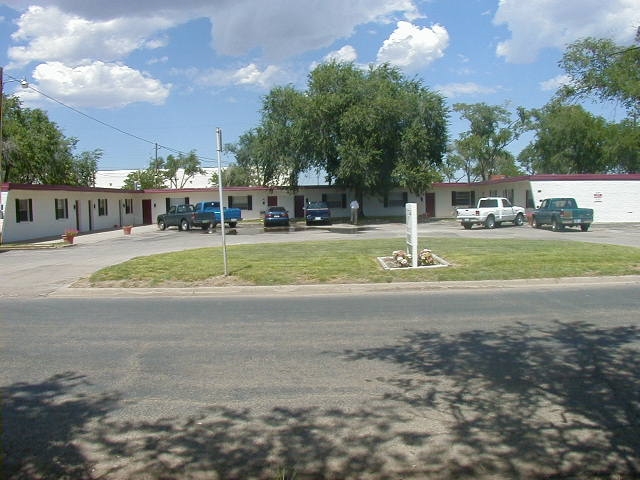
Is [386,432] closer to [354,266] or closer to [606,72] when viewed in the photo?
[354,266]

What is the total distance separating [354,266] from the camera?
14.5 meters

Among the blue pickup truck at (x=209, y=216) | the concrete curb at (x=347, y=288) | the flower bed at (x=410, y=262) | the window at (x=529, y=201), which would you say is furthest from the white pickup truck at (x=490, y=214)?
the concrete curb at (x=347, y=288)

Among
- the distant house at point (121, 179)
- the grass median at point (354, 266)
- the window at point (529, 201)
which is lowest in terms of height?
the grass median at point (354, 266)

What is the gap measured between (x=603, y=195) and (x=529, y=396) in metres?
37.3

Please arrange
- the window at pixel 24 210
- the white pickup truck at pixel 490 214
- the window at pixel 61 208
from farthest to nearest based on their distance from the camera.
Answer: the window at pixel 61 208 < the white pickup truck at pixel 490 214 < the window at pixel 24 210

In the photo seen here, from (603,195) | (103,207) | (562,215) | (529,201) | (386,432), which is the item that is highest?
(103,207)

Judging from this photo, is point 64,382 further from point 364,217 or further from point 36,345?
point 364,217

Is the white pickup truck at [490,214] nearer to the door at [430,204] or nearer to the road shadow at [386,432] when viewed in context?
the door at [430,204]

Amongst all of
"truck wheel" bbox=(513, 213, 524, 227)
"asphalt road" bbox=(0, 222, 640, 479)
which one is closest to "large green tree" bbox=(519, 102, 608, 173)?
"truck wheel" bbox=(513, 213, 524, 227)

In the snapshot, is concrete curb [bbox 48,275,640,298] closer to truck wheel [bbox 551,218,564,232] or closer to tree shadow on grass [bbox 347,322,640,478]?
tree shadow on grass [bbox 347,322,640,478]

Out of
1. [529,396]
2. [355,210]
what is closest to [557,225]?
[355,210]

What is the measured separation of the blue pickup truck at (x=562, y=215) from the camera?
97.3 ft

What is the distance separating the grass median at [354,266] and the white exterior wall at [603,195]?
2113 cm

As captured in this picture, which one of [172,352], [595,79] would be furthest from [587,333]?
[595,79]
